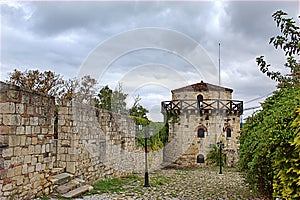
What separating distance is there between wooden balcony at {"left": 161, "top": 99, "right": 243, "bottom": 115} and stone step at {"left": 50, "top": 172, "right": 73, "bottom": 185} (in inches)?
472

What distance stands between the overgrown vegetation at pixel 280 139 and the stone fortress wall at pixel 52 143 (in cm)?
361

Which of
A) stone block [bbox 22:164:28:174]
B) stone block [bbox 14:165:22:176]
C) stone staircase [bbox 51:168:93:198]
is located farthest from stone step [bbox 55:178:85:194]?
stone block [bbox 14:165:22:176]

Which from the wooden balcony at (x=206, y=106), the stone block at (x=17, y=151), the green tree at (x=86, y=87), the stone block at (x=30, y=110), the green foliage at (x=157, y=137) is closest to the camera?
the stone block at (x=17, y=151)

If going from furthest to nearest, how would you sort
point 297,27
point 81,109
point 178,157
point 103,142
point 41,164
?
point 178,157 → point 103,142 → point 81,109 → point 41,164 → point 297,27

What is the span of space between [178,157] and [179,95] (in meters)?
4.05

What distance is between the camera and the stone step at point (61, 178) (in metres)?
5.89

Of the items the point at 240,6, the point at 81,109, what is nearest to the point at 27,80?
the point at 81,109

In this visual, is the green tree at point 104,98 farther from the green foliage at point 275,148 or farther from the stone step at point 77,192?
the green foliage at point 275,148

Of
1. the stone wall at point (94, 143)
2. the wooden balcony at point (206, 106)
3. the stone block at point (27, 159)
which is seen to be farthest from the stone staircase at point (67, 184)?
the wooden balcony at point (206, 106)

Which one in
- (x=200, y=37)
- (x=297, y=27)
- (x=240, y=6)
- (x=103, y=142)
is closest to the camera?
(x=297, y=27)

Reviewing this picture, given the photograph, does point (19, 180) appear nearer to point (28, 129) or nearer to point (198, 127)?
point (28, 129)

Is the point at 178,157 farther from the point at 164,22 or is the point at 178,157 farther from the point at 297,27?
the point at 297,27

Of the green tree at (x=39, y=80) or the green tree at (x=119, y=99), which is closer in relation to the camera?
the green tree at (x=39, y=80)

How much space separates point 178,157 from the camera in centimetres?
1789
